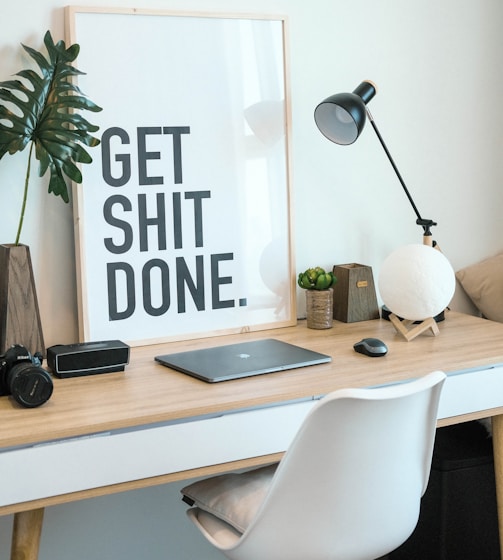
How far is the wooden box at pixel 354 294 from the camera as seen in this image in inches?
94.3

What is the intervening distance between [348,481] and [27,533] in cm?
69

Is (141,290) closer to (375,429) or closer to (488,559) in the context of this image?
(375,429)

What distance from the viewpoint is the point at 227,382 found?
6.07 ft

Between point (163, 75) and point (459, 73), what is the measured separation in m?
1.01

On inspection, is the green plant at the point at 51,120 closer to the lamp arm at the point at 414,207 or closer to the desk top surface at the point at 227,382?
the desk top surface at the point at 227,382

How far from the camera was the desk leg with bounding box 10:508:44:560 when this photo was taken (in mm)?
1759

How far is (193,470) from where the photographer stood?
5.63ft

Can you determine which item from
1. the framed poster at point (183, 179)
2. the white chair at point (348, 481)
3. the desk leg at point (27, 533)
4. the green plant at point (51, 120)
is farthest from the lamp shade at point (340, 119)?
the desk leg at point (27, 533)

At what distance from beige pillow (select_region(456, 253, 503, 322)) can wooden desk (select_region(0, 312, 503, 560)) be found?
47 cm

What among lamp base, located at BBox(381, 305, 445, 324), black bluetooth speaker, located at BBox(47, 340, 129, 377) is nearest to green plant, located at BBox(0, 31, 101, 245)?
black bluetooth speaker, located at BBox(47, 340, 129, 377)

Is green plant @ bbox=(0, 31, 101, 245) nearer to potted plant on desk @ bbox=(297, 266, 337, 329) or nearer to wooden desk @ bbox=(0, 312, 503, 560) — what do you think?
wooden desk @ bbox=(0, 312, 503, 560)

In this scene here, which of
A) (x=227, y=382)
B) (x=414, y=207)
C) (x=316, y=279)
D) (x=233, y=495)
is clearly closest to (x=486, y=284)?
(x=414, y=207)

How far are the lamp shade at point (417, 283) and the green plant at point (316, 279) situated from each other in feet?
0.54

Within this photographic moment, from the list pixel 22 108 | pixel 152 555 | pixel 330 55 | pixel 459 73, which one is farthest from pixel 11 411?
pixel 459 73
